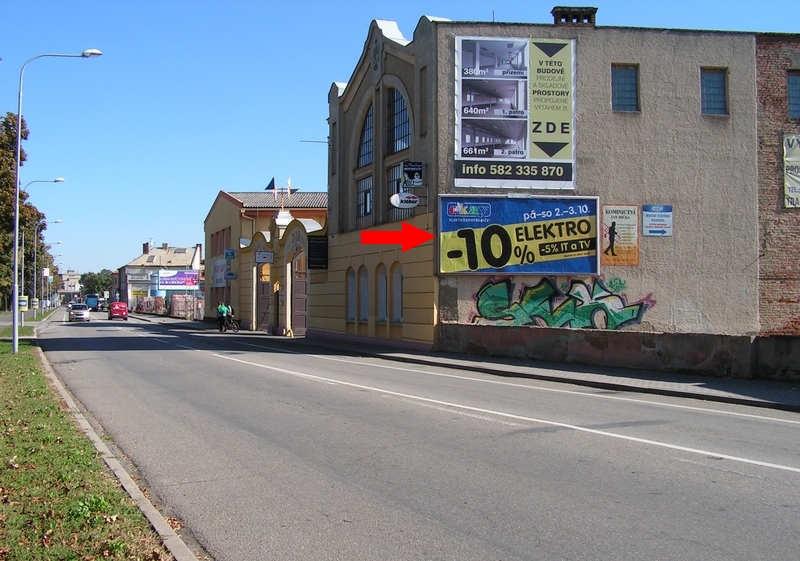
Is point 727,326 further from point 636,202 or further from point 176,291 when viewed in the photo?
point 176,291

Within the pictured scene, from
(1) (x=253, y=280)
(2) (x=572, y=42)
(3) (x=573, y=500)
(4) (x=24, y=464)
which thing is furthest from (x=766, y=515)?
(1) (x=253, y=280)

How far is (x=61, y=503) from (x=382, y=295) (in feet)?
83.5

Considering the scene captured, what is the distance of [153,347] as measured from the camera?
1161 inches

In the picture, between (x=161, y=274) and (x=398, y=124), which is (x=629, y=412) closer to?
(x=398, y=124)

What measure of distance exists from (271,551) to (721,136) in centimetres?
2560

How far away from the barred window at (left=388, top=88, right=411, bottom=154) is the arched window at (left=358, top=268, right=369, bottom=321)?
582 cm

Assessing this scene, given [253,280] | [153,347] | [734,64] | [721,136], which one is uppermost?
[734,64]

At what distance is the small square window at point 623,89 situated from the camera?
26.9 metres

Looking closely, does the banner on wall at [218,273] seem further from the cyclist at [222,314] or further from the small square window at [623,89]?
the small square window at [623,89]

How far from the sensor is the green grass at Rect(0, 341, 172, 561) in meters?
5.32

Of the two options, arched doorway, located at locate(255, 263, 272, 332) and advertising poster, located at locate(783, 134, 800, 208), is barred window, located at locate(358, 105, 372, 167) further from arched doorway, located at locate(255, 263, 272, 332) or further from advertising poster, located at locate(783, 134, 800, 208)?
advertising poster, located at locate(783, 134, 800, 208)

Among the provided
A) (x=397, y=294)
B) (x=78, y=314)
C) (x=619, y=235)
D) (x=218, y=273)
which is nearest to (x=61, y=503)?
(x=619, y=235)

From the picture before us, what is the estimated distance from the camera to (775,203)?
27.1 metres

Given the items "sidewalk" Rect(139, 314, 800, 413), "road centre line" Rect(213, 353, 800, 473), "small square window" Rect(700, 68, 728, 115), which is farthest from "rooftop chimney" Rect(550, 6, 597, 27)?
"road centre line" Rect(213, 353, 800, 473)
